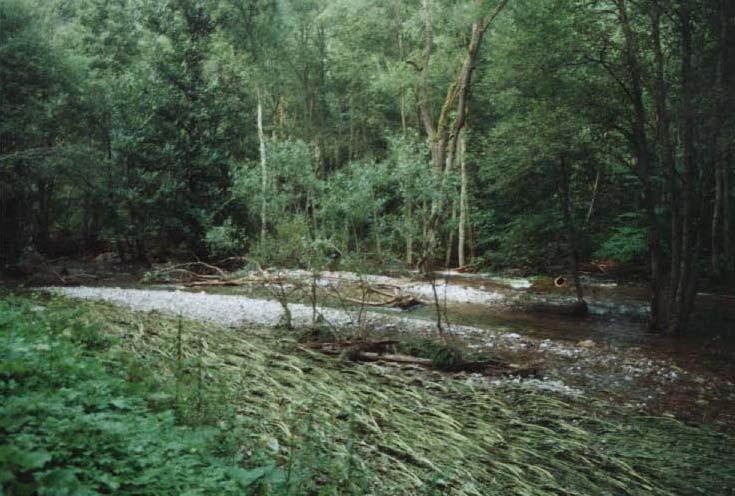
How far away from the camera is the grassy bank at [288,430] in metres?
2.79

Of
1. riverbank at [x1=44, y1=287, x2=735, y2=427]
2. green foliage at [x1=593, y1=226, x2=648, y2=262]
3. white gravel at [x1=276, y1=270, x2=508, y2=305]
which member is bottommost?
riverbank at [x1=44, y1=287, x2=735, y2=427]

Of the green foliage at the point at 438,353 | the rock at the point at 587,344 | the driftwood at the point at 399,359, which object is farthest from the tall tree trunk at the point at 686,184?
the green foliage at the point at 438,353

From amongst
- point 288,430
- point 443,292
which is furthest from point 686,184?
point 288,430

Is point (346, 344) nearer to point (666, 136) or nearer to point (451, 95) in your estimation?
point (666, 136)

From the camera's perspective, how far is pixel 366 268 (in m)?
10.1

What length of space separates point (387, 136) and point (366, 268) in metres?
15.3

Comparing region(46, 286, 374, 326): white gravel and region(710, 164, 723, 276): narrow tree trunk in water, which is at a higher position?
region(710, 164, 723, 276): narrow tree trunk in water

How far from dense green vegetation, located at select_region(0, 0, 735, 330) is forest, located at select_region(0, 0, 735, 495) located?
0.12 m

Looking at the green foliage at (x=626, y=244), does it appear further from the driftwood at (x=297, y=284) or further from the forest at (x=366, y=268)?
the driftwood at (x=297, y=284)

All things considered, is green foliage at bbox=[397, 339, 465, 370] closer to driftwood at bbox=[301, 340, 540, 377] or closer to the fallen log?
driftwood at bbox=[301, 340, 540, 377]

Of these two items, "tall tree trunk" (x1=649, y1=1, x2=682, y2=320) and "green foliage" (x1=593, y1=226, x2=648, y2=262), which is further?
"green foliage" (x1=593, y1=226, x2=648, y2=262)

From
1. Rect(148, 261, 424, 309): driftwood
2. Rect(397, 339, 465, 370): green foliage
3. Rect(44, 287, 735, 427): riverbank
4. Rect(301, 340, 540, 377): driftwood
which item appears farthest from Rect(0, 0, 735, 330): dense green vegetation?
Rect(397, 339, 465, 370): green foliage

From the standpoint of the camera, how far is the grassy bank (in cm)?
279

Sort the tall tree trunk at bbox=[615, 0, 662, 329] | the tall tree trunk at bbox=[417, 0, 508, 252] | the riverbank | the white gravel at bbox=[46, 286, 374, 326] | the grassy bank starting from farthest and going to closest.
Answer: the tall tree trunk at bbox=[417, 0, 508, 252], the white gravel at bbox=[46, 286, 374, 326], the tall tree trunk at bbox=[615, 0, 662, 329], the riverbank, the grassy bank
